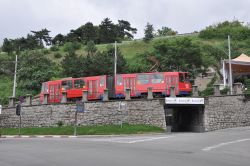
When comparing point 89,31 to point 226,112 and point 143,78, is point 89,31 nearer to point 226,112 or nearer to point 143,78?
point 143,78

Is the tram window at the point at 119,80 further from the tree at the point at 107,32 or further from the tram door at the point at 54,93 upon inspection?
the tree at the point at 107,32

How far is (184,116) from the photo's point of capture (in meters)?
44.6

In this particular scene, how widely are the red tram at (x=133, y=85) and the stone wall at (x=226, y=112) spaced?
363 cm

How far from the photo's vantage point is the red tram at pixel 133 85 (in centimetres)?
4047

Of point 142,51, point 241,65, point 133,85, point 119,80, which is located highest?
point 142,51

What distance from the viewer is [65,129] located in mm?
37562

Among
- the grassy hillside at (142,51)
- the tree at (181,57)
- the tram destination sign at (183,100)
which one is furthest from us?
the grassy hillside at (142,51)

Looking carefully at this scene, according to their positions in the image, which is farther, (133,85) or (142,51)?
(142,51)

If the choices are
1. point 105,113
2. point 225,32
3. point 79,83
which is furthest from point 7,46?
point 105,113

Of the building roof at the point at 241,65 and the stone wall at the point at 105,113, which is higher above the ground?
the building roof at the point at 241,65

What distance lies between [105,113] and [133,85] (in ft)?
15.4

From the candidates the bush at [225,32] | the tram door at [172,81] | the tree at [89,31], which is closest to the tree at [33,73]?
the tram door at [172,81]

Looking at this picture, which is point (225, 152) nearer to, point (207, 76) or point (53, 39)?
point (207, 76)

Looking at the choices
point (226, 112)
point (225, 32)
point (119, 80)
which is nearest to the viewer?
point (226, 112)
